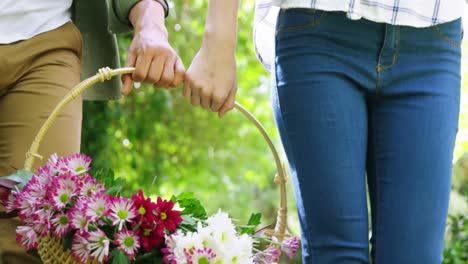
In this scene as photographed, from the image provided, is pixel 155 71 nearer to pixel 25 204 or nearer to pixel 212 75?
pixel 212 75

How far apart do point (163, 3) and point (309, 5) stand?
24.1 inches

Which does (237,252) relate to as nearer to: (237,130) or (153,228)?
(153,228)

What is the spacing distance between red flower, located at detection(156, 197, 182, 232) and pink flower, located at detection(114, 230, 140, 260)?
2.4 inches

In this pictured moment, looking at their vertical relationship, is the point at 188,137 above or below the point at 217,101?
below

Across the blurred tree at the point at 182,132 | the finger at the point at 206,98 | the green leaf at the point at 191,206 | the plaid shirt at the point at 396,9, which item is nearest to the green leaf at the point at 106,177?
the green leaf at the point at 191,206

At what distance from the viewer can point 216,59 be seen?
5.31 feet

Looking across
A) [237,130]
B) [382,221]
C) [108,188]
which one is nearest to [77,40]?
[108,188]

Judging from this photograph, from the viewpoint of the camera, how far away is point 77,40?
6.53ft

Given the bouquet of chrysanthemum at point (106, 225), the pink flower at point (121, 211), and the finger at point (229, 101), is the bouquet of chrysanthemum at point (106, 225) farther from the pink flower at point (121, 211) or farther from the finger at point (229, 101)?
the finger at point (229, 101)

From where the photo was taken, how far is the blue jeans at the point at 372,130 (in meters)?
1.52

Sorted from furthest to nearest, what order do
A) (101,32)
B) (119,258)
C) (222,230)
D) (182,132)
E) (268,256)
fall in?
(182,132) < (101,32) < (268,256) < (222,230) < (119,258)

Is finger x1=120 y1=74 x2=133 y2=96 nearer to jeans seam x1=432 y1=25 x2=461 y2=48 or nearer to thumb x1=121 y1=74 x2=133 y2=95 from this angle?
thumb x1=121 y1=74 x2=133 y2=95

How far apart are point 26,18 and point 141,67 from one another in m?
0.35

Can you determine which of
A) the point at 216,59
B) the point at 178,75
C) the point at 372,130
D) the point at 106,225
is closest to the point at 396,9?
the point at 372,130
